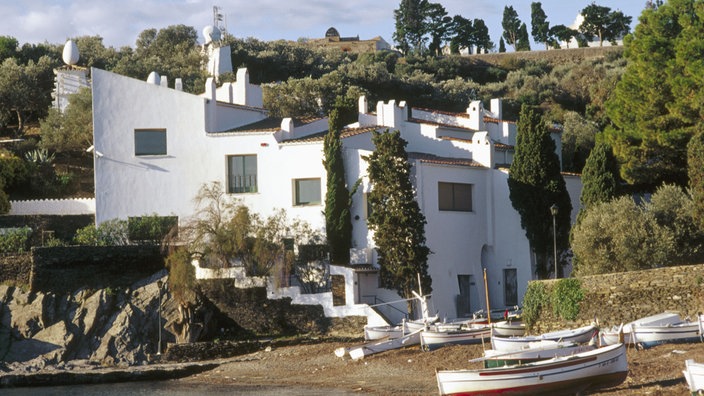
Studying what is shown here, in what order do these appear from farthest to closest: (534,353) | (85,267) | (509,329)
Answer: (85,267)
(509,329)
(534,353)

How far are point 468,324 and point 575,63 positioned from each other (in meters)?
73.0

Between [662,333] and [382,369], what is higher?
[662,333]

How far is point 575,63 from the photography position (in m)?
114

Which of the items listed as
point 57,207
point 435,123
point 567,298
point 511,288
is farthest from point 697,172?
point 57,207

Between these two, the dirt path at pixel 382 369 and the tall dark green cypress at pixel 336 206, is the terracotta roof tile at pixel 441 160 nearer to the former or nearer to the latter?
the tall dark green cypress at pixel 336 206

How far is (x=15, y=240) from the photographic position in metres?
54.8

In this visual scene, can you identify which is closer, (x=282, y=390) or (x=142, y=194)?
(x=282, y=390)

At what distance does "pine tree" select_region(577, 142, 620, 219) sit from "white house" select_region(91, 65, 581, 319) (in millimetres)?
3641

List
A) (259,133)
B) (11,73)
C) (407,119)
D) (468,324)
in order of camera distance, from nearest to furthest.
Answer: (468,324), (259,133), (407,119), (11,73)

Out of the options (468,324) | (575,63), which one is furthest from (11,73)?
(575,63)

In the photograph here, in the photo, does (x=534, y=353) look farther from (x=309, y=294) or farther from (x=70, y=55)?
(x=70, y=55)

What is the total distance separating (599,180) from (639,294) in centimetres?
985

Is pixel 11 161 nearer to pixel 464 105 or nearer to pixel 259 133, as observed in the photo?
pixel 259 133

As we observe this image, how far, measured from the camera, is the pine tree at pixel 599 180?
165 ft
